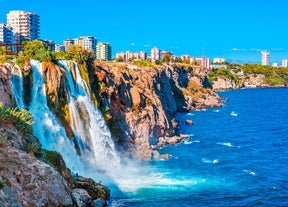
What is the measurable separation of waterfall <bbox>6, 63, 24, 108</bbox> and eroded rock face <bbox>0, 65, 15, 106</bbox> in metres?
1.08

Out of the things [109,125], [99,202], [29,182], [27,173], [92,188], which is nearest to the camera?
[29,182]

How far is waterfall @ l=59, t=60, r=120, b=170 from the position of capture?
45.2 m

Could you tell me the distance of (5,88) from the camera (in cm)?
3403

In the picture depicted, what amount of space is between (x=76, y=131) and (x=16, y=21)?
12613 cm

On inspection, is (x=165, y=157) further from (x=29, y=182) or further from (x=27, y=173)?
(x=29, y=182)

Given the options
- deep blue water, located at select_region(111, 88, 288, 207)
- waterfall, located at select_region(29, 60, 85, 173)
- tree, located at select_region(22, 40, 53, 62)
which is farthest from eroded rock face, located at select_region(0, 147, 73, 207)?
tree, located at select_region(22, 40, 53, 62)

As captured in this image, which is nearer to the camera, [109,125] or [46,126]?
[46,126]

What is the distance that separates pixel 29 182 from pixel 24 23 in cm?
14500

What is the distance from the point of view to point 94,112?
48562 millimetres

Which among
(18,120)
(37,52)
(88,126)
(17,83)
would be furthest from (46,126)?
(18,120)

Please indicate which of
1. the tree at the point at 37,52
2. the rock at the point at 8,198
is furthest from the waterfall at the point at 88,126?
the rock at the point at 8,198

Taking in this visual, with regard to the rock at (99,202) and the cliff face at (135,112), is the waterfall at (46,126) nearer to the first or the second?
the rock at (99,202)

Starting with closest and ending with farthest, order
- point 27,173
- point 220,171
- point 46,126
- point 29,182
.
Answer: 1. point 29,182
2. point 27,173
3. point 46,126
4. point 220,171

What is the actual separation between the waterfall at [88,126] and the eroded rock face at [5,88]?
998 cm
